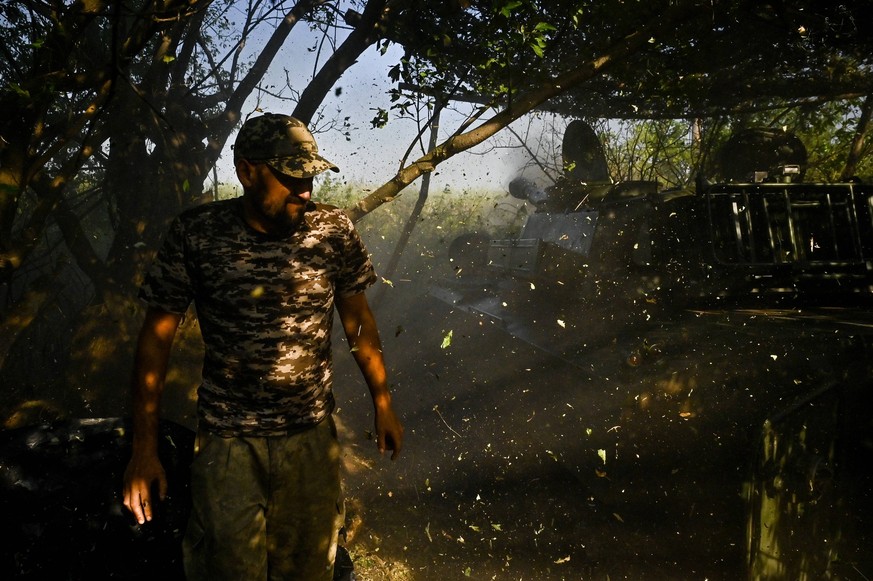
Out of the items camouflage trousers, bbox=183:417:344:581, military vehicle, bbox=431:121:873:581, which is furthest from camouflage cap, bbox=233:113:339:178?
military vehicle, bbox=431:121:873:581

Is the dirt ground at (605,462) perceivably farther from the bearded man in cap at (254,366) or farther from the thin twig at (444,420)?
the bearded man in cap at (254,366)

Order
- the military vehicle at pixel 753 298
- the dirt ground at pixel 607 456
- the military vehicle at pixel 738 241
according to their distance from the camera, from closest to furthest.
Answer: the military vehicle at pixel 753 298, the dirt ground at pixel 607 456, the military vehicle at pixel 738 241

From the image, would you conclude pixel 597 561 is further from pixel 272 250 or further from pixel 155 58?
pixel 155 58

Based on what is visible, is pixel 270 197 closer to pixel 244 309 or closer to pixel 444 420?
pixel 244 309

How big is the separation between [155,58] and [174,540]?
17.7 feet

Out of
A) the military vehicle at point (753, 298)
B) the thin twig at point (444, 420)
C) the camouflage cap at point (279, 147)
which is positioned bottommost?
the thin twig at point (444, 420)

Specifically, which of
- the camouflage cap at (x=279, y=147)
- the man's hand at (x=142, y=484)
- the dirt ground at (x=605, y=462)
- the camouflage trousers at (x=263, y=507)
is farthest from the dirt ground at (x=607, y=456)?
the camouflage cap at (x=279, y=147)

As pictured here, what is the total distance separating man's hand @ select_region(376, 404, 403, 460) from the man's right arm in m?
0.87

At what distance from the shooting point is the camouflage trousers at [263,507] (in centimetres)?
199

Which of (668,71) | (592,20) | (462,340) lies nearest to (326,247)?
(592,20)

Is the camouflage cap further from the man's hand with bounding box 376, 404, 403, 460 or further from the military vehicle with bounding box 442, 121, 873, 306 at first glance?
the military vehicle with bounding box 442, 121, 873, 306

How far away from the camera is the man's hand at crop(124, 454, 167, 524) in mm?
1963

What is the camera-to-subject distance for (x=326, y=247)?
2.23 meters

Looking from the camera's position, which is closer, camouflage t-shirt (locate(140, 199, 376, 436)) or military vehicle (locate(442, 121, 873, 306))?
camouflage t-shirt (locate(140, 199, 376, 436))
